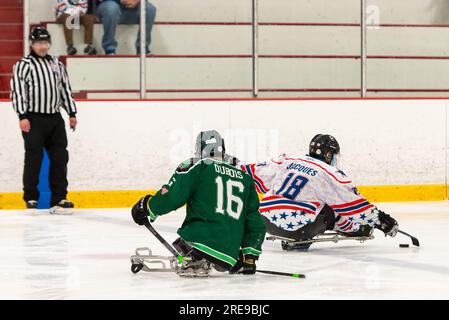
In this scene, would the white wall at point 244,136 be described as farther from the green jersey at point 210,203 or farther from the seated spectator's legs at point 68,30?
the green jersey at point 210,203

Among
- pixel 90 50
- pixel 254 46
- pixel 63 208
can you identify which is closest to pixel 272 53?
pixel 254 46

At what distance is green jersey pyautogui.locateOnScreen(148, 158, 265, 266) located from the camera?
527cm

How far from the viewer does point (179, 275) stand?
5.49 m

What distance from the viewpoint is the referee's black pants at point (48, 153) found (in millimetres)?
9133

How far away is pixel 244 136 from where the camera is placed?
9.80m

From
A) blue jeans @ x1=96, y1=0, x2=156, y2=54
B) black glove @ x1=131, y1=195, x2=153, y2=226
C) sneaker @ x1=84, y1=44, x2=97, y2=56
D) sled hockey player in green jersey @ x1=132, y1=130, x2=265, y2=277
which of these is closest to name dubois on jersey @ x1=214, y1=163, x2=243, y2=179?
sled hockey player in green jersey @ x1=132, y1=130, x2=265, y2=277

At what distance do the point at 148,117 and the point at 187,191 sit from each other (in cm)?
452

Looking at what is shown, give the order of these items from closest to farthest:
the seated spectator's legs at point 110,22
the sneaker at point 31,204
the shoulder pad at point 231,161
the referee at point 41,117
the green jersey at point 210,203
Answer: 1. the green jersey at point 210,203
2. the shoulder pad at point 231,161
3. the referee at point 41,117
4. the sneaker at point 31,204
5. the seated spectator's legs at point 110,22

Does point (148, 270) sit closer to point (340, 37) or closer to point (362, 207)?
point (362, 207)

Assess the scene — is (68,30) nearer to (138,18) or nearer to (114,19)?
(114,19)

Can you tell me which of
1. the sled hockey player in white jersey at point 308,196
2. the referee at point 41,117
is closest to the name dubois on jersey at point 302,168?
the sled hockey player in white jersey at point 308,196

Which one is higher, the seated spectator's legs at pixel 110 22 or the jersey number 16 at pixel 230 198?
the seated spectator's legs at pixel 110 22

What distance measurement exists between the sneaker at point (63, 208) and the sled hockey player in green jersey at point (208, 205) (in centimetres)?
366
